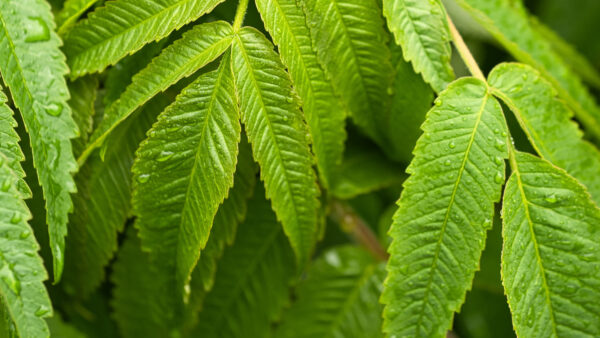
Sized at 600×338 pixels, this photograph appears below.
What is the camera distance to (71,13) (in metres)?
0.68

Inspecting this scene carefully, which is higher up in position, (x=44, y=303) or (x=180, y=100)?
(x=180, y=100)

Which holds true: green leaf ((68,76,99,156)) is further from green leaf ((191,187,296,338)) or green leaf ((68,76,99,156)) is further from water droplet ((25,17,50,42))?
green leaf ((191,187,296,338))

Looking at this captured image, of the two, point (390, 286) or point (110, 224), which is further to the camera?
point (110, 224)

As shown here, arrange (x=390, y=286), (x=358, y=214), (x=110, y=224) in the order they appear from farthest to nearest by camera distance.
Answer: (x=358, y=214)
(x=110, y=224)
(x=390, y=286)

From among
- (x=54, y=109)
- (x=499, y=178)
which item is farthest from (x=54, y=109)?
(x=499, y=178)

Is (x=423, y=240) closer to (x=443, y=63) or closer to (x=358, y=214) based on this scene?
(x=443, y=63)

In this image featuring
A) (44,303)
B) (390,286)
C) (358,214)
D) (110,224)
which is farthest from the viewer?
(358,214)

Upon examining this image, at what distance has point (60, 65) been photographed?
58cm

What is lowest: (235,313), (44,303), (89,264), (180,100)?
(235,313)

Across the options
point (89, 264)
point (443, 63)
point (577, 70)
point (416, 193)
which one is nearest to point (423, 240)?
point (416, 193)

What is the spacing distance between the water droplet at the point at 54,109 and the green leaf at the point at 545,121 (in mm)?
486

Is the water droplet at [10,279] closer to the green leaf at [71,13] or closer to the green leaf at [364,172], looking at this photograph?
the green leaf at [71,13]

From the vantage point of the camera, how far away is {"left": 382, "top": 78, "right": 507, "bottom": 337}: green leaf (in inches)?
23.9

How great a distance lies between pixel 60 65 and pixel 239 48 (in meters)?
0.18
